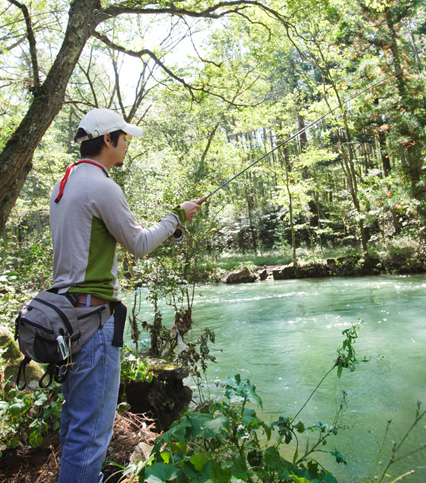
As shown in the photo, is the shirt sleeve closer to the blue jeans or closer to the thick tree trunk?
the blue jeans

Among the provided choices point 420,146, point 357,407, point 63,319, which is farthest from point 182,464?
point 420,146

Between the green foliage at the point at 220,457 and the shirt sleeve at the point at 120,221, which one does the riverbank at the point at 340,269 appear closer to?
the green foliage at the point at 220,457

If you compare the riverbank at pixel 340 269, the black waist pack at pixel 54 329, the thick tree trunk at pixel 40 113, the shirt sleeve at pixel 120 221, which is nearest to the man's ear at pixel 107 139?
the shirt sleeve at pixel 120 221

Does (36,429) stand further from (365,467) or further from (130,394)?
(365,467)

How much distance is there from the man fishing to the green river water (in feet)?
5.87

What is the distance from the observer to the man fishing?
153 cm

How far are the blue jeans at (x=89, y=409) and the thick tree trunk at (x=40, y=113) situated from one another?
6.85ft

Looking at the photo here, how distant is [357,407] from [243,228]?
24326 millimetres

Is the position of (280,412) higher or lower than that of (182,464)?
lower

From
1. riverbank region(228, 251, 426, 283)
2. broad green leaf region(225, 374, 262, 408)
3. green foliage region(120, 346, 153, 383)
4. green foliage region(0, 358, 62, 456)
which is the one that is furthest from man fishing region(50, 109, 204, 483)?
riverbank region(228, 251, 426, 283)

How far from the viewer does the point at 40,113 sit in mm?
3369

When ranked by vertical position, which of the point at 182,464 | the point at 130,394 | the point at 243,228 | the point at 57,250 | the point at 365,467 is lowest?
the point at 365,467

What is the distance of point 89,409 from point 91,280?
1.63ft

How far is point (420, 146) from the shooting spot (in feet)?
42.8
